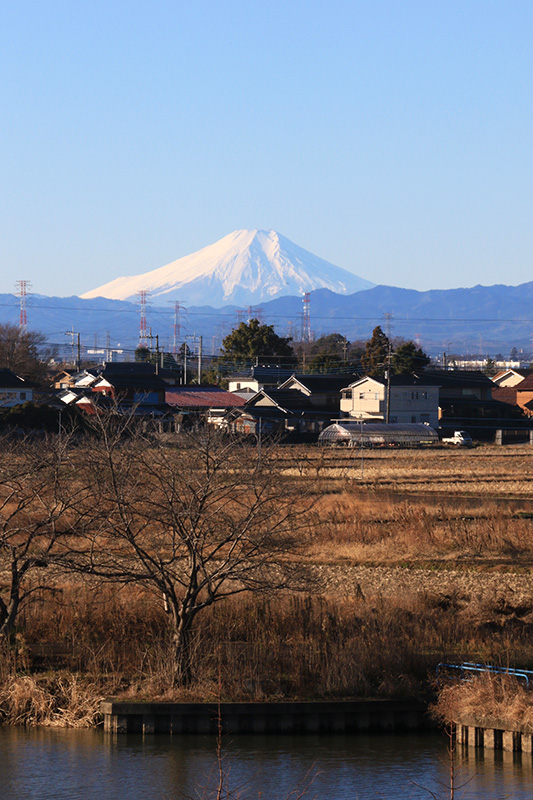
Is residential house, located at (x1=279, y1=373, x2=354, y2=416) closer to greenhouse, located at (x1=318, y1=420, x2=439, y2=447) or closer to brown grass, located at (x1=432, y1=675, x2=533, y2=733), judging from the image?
greenhouse, located at (x1=318, y1=420, x2=439, y2=447)

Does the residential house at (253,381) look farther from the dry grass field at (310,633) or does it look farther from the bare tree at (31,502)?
the bare tree at (31,502)

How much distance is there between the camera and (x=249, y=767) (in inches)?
479

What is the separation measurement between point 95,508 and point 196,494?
2.37m

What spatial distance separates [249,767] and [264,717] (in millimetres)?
997

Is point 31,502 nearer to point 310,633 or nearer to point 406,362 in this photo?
point 310,633

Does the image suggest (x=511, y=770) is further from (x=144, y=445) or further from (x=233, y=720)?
(x=144, y=445)

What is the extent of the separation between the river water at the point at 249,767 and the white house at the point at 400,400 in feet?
177

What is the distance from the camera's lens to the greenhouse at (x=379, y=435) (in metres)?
56.6

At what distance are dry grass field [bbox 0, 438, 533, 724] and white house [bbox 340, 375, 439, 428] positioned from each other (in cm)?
4449

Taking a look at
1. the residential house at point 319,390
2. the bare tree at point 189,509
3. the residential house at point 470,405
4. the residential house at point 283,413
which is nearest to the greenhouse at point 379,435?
the residential house at point 283,413

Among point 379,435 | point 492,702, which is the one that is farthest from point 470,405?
point 492,702

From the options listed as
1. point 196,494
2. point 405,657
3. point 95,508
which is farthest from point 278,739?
point 95,508

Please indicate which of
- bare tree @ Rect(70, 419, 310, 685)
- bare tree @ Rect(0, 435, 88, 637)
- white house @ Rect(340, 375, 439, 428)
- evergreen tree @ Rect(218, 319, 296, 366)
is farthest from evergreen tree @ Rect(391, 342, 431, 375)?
bare tree @ Rect(70, 419, 310, 685)

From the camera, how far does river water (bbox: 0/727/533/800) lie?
37.5 feet
